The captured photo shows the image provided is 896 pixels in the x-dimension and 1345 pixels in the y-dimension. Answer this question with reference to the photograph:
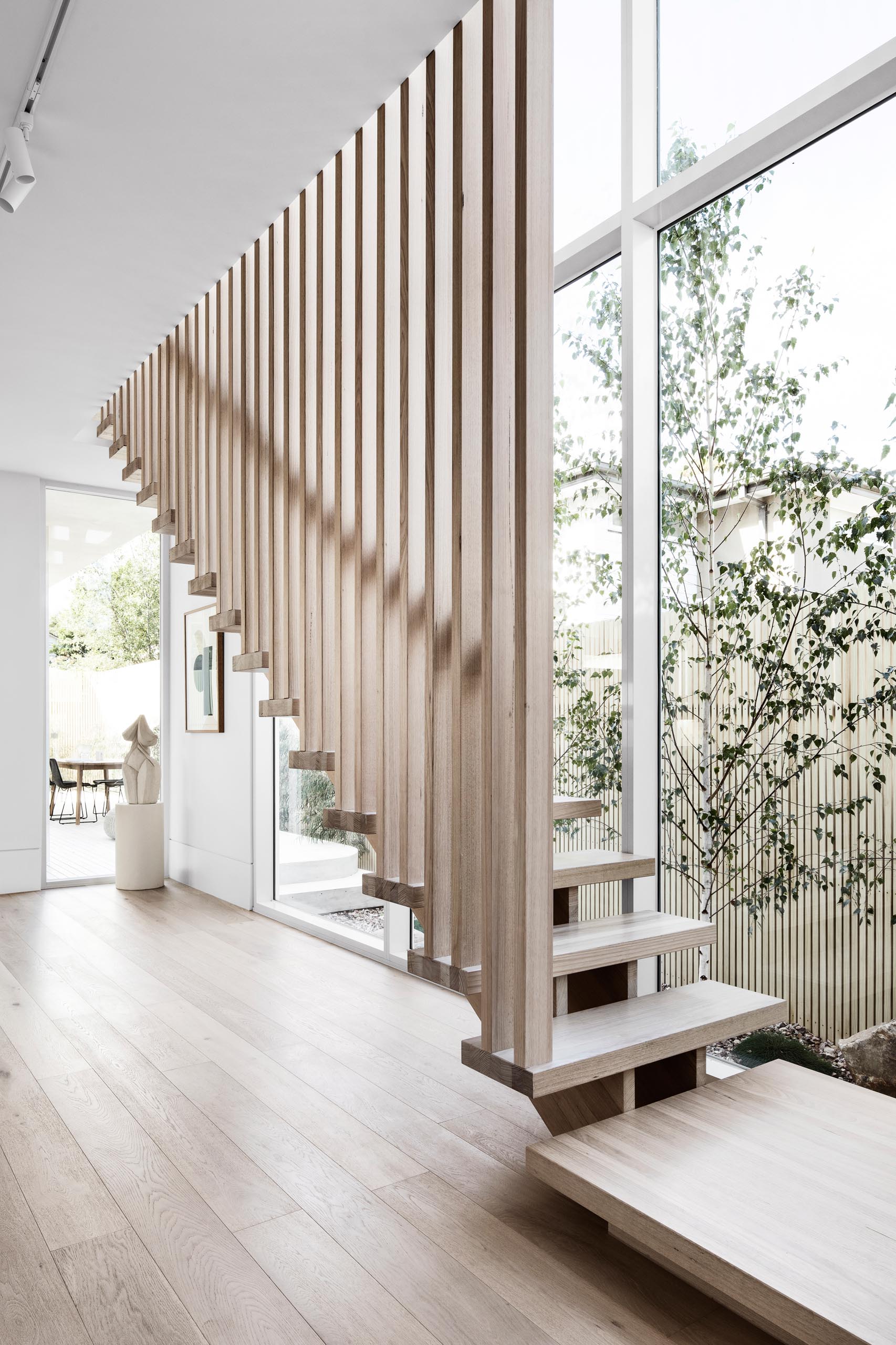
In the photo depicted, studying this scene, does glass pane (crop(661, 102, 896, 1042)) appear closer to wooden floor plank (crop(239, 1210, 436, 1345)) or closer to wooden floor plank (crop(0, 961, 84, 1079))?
wooden floor plank (crop(239, 1210, 436, 1345))

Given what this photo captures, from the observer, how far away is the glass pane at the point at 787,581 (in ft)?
8.07

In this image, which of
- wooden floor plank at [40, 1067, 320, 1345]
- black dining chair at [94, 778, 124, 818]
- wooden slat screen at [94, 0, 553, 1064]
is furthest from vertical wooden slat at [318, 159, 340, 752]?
black dining chair at [94, 778, 124, 818]

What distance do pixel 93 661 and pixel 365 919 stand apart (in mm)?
3278

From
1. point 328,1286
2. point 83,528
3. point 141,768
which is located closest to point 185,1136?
point 328,1286

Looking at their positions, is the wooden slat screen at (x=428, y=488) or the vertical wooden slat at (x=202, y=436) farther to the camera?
the vertical wooden slat at (x=202, y=436)

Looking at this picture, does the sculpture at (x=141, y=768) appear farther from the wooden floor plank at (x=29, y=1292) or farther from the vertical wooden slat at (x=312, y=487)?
the wooden floor plank at (x=29, y=1292)

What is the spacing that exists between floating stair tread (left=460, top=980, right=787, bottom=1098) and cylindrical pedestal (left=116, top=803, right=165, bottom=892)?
15.1 ft

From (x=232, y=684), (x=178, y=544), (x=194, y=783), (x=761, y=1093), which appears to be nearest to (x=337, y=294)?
(x=178, y=544)

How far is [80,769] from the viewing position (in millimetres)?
6770

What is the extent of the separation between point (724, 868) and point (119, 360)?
3.62m

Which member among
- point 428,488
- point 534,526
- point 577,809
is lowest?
point 577,809

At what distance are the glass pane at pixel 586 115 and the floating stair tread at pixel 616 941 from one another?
2.48 meters

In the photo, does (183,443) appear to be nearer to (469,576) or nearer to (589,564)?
(589,564)

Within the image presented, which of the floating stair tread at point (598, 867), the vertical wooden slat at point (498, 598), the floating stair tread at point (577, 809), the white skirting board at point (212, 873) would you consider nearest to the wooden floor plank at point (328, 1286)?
the vertical wooden slat at point (498, 598)
